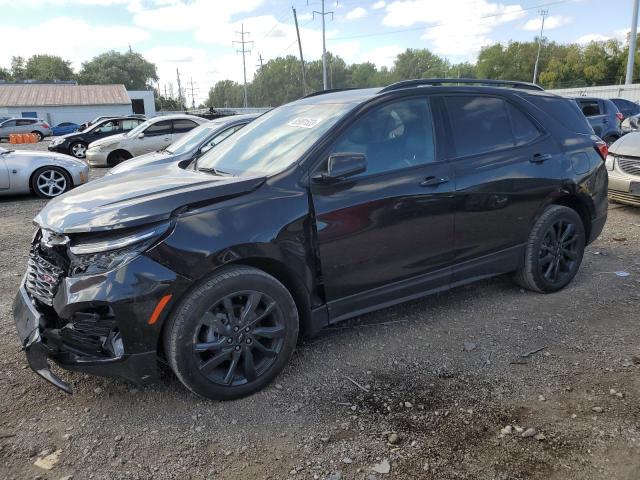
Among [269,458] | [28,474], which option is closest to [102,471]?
[28,474]

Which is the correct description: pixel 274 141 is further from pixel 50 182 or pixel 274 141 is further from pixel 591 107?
pixel 591 107

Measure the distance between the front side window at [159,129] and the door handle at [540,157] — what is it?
474 inches

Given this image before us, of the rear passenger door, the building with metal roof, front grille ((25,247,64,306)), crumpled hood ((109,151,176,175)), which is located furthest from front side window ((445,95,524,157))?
the building with metal roof

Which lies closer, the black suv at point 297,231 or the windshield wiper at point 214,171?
the black suv at point 297,231

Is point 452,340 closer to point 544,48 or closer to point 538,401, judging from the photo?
point 538,401

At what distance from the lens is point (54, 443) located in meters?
2.65

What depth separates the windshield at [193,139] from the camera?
28.1 ft

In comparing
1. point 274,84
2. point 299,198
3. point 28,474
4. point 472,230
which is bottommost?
point 28,474

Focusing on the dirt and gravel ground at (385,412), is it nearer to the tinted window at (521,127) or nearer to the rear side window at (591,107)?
the tinted window at (521,127)

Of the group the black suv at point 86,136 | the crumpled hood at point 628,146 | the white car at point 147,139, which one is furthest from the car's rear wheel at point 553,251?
the black suv at point 86,136

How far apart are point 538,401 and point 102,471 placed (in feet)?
7.91

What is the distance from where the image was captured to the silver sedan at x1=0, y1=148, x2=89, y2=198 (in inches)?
376

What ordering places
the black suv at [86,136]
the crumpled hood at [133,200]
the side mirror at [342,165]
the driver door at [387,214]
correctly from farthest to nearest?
the black suv at [86,136] < the driver door at [387,214] < the side mirror at [342,165] < the crumpled hood at [133,200]

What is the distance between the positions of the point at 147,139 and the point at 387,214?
12.4 meters
